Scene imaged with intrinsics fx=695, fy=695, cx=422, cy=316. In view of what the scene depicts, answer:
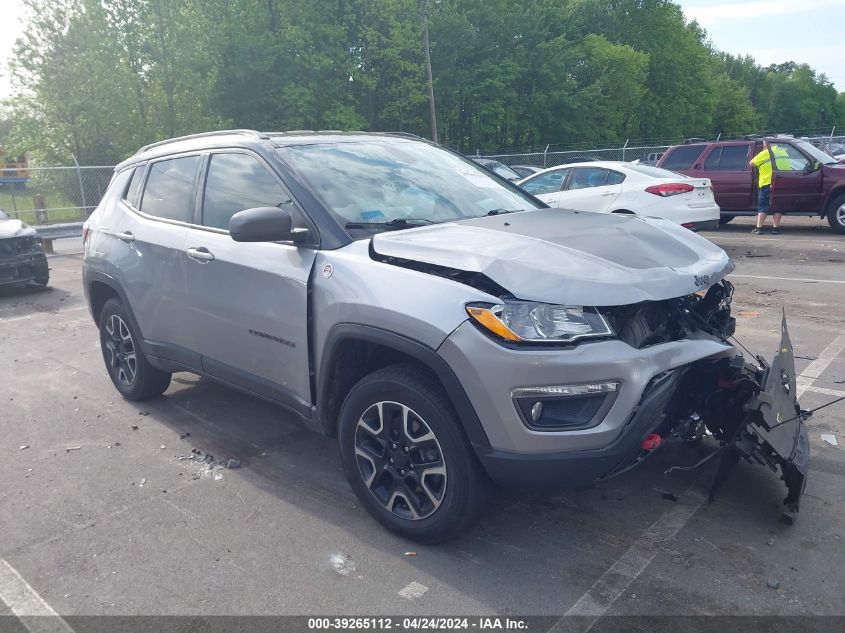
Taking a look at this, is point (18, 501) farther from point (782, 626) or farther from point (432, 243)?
point (782, 626)

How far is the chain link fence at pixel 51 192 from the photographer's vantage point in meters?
18.6

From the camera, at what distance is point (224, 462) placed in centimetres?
434

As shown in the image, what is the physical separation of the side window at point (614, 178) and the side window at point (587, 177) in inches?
2.0

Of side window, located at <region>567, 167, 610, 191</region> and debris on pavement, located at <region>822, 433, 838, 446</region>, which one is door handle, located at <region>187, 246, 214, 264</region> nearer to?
debris on pavement, located at <region>822, 433, 838, 446</region>

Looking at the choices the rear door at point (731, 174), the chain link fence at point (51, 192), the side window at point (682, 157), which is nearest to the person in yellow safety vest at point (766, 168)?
the rear door at point (731, 174)

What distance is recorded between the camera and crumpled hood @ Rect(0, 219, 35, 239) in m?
10.7

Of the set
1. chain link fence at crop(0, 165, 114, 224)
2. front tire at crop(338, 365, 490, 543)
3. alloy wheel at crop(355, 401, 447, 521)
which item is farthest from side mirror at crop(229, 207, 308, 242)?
chain link fence at crop(0, 165, 114, 224)

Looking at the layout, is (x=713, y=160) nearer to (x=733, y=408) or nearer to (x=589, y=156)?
(x=733, y=408)

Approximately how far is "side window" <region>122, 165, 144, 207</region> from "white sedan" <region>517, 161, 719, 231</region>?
21.9 ft

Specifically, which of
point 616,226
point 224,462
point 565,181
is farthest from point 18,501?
point 565,181

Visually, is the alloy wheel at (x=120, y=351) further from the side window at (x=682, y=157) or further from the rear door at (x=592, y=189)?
the side window at (x=682, y=157)

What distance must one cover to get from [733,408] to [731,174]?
1250cm

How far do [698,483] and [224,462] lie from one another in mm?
2788

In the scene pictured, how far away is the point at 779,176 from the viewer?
43.7 feet
